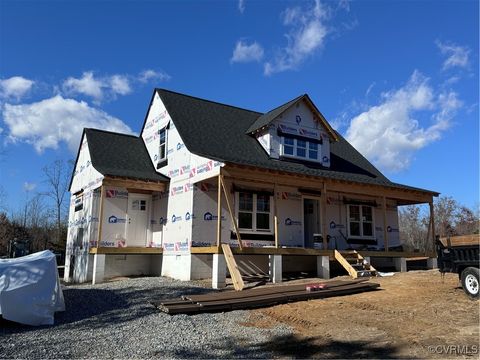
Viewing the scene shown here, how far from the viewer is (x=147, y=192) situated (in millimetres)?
18094

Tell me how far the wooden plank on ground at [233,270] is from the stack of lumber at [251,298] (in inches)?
54.9

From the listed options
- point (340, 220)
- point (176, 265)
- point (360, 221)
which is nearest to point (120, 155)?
point (176, 265)

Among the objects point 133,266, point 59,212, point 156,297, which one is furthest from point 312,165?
point 59,212

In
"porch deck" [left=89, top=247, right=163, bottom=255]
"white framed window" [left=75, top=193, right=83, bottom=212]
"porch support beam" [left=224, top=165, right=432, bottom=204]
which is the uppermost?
"porch support beam" [left=224, top=165, right=432, bottom=204]

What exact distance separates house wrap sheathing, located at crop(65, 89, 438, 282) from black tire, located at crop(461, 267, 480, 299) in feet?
20.7

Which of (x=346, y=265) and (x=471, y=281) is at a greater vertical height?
(x=346, y=265)

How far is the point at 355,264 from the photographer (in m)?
16.0

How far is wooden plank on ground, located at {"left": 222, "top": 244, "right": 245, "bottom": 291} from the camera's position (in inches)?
485

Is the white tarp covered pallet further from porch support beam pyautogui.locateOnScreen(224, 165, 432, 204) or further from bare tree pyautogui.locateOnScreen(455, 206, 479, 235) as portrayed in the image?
bare tree pyautogui.locateOnScreen(455, 206, 479, 235)

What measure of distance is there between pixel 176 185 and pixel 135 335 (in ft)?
31.7

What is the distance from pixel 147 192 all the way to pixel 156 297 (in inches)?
304

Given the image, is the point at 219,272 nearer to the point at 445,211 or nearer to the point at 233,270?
the point at 233,270

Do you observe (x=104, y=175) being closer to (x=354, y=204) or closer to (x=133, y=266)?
(x=133, y=266)

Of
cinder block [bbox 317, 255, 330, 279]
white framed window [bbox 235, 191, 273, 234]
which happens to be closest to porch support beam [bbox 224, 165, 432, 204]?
white framed window [bbox 235, 191, 273, 234]
